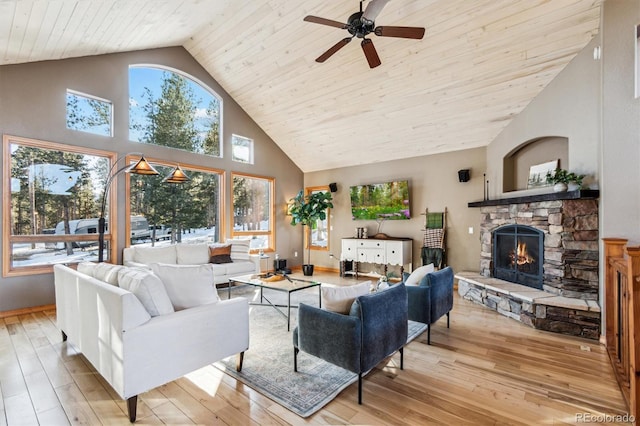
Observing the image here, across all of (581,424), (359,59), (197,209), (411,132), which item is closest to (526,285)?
(581,424)

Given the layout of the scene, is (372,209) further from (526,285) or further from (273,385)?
(273,385)

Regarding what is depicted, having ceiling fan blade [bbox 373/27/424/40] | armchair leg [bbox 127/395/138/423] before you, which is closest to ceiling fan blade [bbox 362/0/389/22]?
ceiling fan blade [bbox 373/27/424/40]

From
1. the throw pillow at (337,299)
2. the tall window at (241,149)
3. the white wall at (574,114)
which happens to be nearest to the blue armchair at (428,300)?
the throw pillow at (337,299)

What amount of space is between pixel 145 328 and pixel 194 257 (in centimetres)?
378

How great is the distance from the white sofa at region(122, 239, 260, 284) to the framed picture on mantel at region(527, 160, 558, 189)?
5.09 metres

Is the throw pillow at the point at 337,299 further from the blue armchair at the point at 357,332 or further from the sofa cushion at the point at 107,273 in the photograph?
the sofa cushion at the point at 107,273

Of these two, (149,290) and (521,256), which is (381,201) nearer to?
(521,256)

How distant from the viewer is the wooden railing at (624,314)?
2.01 metres

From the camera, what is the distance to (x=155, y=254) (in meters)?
5.27

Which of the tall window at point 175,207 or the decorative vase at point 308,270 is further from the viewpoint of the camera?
the decorative vase at point 308,270

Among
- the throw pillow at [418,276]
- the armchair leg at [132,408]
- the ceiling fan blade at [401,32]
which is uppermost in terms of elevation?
the ceiling fan blade at [401,32]

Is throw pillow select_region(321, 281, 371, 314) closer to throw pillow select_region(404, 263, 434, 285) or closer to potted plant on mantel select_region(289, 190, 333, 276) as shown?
throw pillow select_region(404, 263, 434, 285)

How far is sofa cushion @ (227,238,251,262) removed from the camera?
606cm

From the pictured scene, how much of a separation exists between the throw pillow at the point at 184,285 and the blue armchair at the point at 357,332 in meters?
0.86
